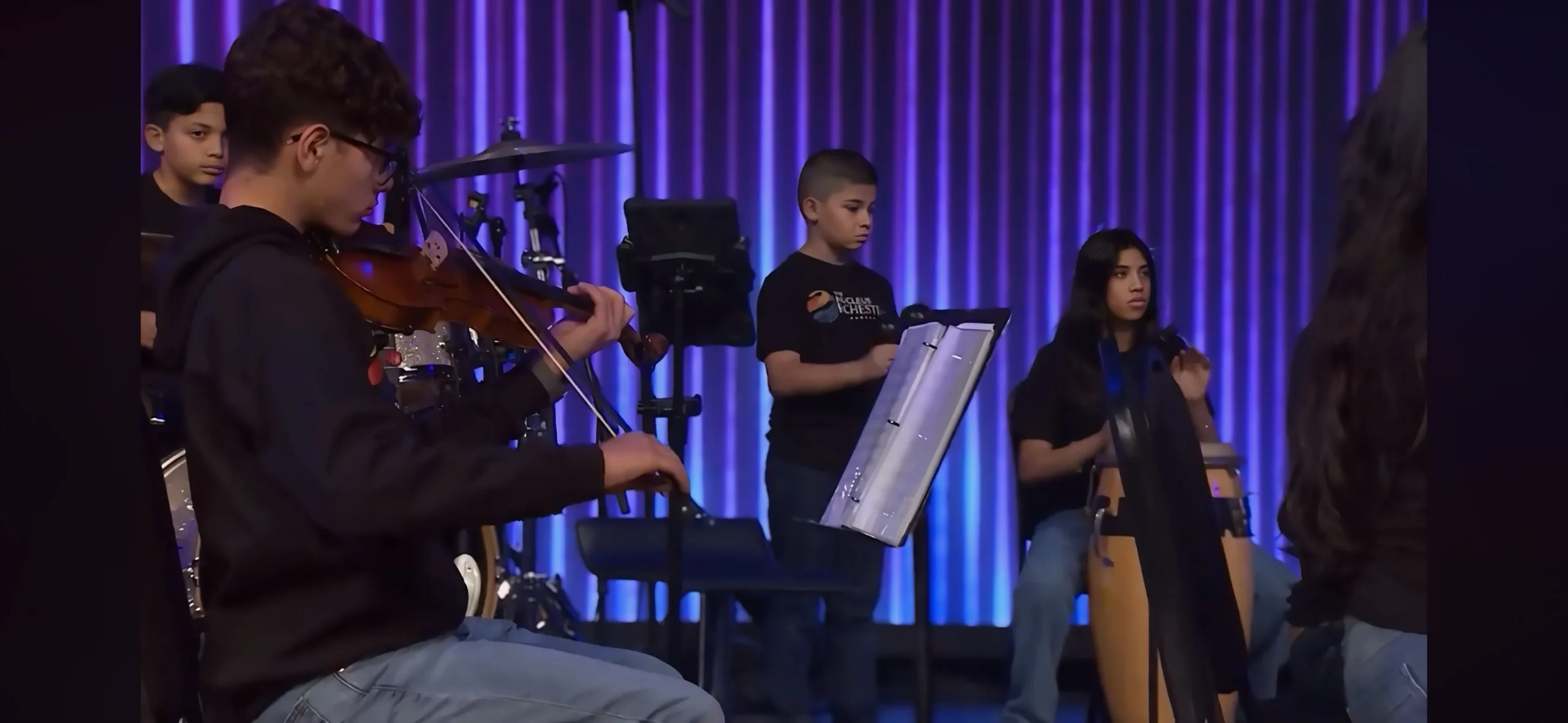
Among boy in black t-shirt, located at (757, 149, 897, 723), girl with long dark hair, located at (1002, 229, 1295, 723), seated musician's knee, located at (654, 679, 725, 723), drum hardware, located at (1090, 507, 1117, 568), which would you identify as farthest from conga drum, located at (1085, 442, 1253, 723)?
seated musician's knee, located at (654, 679, 725, 723)

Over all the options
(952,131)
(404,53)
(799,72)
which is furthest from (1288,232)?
(404,53)

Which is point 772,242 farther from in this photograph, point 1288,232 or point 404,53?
point 1288,232

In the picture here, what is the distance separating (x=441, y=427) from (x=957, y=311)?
1.08 meters

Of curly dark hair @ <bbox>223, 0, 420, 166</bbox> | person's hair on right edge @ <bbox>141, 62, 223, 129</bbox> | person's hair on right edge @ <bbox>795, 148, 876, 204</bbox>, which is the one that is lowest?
curly dark hair @ <bbox>223, 0, 420, 166</bbox>

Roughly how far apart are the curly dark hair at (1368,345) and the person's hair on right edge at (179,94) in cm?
207

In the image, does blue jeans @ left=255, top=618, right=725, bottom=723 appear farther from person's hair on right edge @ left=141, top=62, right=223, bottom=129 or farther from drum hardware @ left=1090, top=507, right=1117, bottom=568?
person's hair on right edge @ left=141, top=62, right=223, bottom=129

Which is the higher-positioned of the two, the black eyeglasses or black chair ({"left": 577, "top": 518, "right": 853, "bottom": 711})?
the black eyeglasses

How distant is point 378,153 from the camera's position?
4.21 feet

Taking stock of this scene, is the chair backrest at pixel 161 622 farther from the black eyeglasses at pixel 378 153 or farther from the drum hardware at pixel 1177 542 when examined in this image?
the drum hardware at pixel 1177 542

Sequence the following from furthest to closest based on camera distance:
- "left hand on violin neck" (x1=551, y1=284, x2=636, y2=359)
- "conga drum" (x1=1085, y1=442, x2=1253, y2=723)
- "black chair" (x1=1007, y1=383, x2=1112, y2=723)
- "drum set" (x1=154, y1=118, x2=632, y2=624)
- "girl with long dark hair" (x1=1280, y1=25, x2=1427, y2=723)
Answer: "black chair" (x1=1007, y1=383, x2=1112, y2=723) → "conga drum" (x1=1085, y1=442, x2=1253, y2=723) → "drum set" (x1=154, y1=118, x2=632, y2=624) → "left hand on violin neck" (x1=551, y1=284, x2=636, y2=359) → "girl with long dark hair" (x1=1280, y1=25, x2=1427, y2=723)

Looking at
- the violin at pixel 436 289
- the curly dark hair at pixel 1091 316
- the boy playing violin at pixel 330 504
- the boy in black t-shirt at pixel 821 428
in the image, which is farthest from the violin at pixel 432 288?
the curly dark hair at pixel 1091 316

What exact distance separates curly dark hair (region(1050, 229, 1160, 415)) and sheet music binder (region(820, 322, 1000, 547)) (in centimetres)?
83

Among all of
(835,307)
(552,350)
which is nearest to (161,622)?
(552,350)

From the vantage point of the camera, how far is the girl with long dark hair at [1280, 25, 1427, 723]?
116 cm
